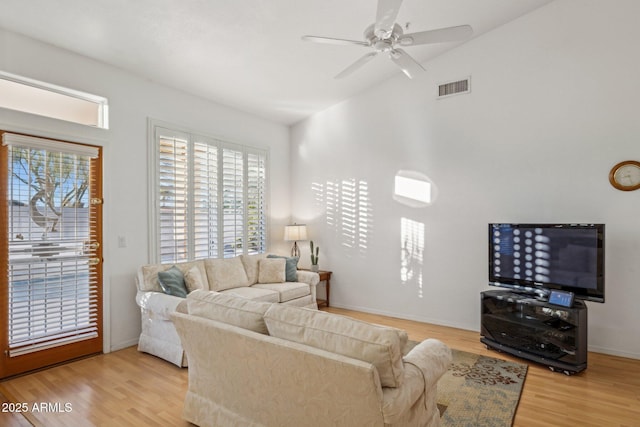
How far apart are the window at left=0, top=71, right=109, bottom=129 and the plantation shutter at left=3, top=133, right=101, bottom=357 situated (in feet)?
1.14

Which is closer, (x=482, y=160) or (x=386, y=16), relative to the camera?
(x=386, y=16)

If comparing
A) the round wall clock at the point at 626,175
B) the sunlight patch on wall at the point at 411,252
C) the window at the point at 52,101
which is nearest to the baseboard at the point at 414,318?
the sunlight patch on wall at the point at 411,252

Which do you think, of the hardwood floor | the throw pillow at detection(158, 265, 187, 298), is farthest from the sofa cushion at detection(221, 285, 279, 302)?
the hardwood floor

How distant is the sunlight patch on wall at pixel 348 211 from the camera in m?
5.44

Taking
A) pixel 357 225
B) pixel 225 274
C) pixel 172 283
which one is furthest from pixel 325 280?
pixel 172 283

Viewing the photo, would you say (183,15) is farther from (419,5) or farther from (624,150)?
(624,150)

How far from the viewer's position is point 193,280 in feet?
13.2

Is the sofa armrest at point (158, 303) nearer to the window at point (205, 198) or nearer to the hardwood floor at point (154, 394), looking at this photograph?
the hardwood floor at point (154, 394)

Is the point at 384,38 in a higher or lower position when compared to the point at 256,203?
higher

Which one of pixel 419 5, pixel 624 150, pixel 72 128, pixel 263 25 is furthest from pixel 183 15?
pixel 624 150

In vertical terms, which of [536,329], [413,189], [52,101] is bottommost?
[536,329]

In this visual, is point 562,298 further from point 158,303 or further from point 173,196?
point 173,196

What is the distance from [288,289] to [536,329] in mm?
2782

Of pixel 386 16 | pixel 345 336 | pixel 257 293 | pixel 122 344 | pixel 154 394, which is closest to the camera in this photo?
pixel 345 336
